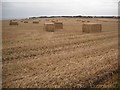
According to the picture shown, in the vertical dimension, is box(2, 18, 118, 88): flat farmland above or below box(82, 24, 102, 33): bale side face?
below

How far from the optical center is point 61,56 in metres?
8.80

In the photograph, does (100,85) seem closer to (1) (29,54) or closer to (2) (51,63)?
(2) (51,63)

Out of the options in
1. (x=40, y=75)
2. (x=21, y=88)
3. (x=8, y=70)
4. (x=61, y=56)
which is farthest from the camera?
(x=61, y=56)

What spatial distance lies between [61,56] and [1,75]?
3.07 meters

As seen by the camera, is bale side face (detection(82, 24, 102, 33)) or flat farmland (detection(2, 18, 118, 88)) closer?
flat farmland (detection(2, 18, 118, 88))

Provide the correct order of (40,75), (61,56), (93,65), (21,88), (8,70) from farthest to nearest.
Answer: (61,56), (93,65), (8,70), (40,75), (21,88)

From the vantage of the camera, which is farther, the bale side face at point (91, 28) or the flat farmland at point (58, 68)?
the bale side face at point (91, 28)

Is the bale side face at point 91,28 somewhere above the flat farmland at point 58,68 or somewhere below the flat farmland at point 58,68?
above

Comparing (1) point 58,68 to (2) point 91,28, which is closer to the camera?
(1) point 58,68

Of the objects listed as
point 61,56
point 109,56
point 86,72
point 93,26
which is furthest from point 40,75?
point 93,26

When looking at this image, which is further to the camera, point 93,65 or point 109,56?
point 109,56

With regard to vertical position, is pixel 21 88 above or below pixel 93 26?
below

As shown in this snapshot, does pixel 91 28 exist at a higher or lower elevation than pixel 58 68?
higher

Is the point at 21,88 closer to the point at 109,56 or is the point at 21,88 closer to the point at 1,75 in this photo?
the point at 1,75
